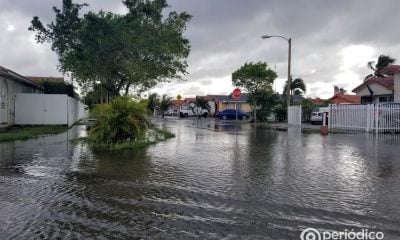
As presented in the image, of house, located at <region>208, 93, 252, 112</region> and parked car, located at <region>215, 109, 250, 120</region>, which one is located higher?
house, located at <region>208, 93, 252, 112</region>

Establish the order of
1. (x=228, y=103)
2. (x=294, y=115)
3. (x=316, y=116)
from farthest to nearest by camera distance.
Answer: (x=228, y=103) < (x=316, y=116) < (x=294, y=115)

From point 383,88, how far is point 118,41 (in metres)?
20.3

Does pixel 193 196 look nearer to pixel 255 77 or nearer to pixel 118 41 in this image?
pixel 118 41

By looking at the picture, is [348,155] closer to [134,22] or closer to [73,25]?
[134,22]

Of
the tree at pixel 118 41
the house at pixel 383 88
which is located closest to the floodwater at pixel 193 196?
the tree at pixel 118 41

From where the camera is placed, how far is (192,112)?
241 feet

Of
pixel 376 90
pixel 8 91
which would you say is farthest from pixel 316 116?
pixel 8 91

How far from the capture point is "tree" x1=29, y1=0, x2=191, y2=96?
23.5 meters

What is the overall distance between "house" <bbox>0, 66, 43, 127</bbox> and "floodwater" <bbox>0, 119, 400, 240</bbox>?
1282 centimetres

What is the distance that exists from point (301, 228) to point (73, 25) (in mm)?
23399

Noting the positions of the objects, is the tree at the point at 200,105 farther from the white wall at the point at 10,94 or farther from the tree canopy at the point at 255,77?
the white wall at the point at 10,94

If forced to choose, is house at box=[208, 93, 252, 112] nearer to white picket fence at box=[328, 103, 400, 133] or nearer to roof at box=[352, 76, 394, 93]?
roof at box=[352, 76, 394, 93]

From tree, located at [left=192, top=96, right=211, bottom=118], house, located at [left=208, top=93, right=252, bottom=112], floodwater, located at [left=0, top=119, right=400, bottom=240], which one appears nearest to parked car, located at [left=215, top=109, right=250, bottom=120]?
tree, located at [left=192, top=96, right=211, bottom=118]

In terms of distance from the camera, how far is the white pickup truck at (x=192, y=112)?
71.3m
